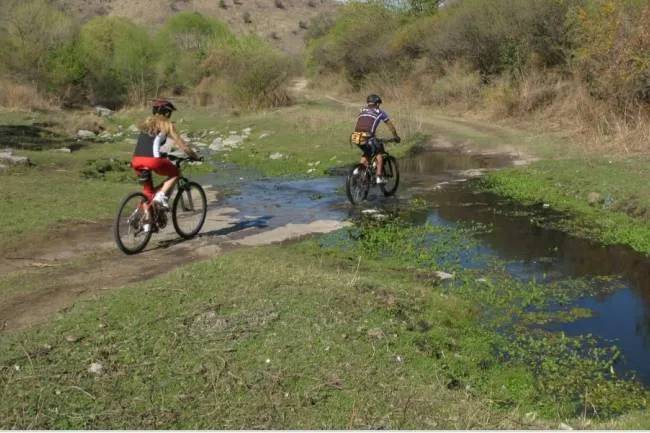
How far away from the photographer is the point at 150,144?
9305 mm

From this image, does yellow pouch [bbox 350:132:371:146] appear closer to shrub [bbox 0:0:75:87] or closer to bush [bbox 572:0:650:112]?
bush [bbox 572:0:650:112]

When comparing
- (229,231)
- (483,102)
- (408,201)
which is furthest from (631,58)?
(229,231)

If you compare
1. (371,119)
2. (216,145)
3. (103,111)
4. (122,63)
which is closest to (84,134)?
(216,145)

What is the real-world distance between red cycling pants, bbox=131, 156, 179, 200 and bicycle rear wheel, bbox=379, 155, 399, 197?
18.8ft

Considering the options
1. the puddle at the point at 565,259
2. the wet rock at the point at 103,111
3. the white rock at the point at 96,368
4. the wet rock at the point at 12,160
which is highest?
the wet rock at the point at 103,111

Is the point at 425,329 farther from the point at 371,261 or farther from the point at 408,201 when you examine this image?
the point at 408,201

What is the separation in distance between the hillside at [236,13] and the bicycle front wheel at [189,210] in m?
79.9

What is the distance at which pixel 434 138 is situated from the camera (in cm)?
2380

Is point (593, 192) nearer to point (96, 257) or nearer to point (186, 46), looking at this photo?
point (96, 257)

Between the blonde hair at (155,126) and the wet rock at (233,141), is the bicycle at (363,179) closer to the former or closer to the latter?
the blonde hair at (155,126)

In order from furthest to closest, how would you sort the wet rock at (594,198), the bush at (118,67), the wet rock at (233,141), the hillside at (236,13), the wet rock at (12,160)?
the hillside at (236,13) < the bush at (118,67) < the wet rock at (233,141) < the wet rock at (12,160) < the wet rock at (594,198)

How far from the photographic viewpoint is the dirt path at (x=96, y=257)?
7297mm

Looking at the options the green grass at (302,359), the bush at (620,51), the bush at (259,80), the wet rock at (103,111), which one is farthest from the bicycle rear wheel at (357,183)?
Result: the wet rock at (103,111)

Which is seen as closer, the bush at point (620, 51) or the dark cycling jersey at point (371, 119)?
the dark cycling jersey at point (371, 119)
